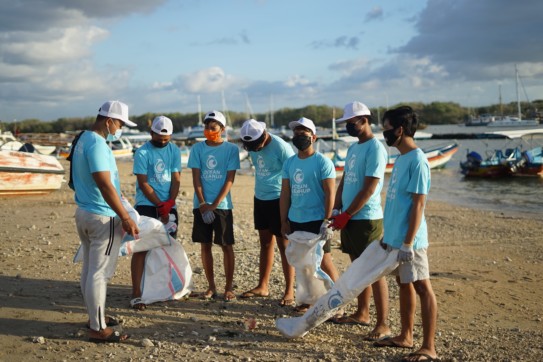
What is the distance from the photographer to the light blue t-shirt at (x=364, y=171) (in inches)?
210

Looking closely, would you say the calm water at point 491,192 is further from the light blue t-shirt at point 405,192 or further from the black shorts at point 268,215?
the light blue t-shirt at point 405,192

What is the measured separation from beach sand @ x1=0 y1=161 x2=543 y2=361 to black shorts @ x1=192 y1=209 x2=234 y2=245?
0.70 m

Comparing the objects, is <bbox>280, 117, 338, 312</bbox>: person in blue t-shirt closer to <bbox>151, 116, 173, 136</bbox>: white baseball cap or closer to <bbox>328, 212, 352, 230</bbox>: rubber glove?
<bbox>328, 212, 352, 230</bbox>: rubber glove

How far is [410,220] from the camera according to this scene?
4.56 metres

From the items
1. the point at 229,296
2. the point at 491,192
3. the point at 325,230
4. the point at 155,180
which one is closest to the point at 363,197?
the point at 325,230

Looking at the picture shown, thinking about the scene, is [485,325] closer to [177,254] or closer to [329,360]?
[329,360]

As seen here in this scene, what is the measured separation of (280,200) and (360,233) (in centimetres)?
103

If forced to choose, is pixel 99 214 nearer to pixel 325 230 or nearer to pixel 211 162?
pixel 211 162

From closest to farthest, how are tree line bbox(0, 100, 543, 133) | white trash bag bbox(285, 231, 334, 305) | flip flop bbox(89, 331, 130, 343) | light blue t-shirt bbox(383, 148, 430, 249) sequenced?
light blue t-shirt bbox(383, 148, 430, 249), flip flop bbox(89, 331, 130, 343), white trash bag bbox(285, 231, 334, 305), tree line bbox(0, 100, 543, 133)

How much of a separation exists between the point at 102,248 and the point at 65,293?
1.92 metres

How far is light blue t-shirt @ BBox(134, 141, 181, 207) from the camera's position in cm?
628

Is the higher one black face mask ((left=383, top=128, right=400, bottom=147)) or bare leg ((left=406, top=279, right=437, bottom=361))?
black face mask ((left=383, top=128, right=400, bottom=147))

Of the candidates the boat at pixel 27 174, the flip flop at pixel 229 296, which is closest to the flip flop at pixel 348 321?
the flip flop at pixel 229 296

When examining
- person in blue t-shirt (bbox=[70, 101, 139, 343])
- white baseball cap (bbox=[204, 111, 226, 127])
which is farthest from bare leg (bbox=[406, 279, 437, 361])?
white baseball cap (bbox=[204, 111, 226, 127])
